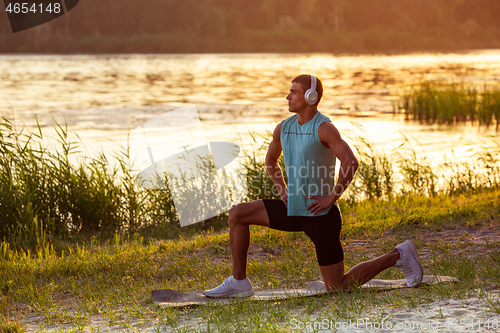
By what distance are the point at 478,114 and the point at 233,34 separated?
200 ft

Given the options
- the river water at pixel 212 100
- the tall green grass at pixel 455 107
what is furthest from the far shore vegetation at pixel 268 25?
the tall green grass at pixel 455 107

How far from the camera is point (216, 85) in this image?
3556 centimetres

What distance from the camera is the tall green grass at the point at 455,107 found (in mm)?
20422

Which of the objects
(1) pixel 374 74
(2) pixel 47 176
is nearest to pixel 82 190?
(2) pixel 47 176

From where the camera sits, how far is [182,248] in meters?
7.07

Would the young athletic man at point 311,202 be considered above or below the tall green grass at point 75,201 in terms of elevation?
above

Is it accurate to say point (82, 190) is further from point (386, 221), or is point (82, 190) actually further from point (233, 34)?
point (233, 34)

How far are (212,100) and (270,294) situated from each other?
23.2 metres

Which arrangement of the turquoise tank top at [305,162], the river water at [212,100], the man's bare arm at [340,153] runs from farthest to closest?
the river water at [212,100] → the turquoise tank top at [305,162] → the man's bare arm at [340,153]

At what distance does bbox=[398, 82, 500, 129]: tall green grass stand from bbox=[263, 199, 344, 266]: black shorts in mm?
17264

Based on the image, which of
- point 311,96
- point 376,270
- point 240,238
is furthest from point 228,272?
point 311,96

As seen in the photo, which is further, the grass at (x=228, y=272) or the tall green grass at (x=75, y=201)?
the tall green grass at (x=75, y=201)

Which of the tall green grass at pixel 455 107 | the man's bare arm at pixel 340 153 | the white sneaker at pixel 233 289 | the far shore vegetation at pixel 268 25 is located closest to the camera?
the man's bare arm at pixel 340 153

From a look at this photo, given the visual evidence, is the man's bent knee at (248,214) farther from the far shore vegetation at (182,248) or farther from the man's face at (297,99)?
the man's face at (297,99)
